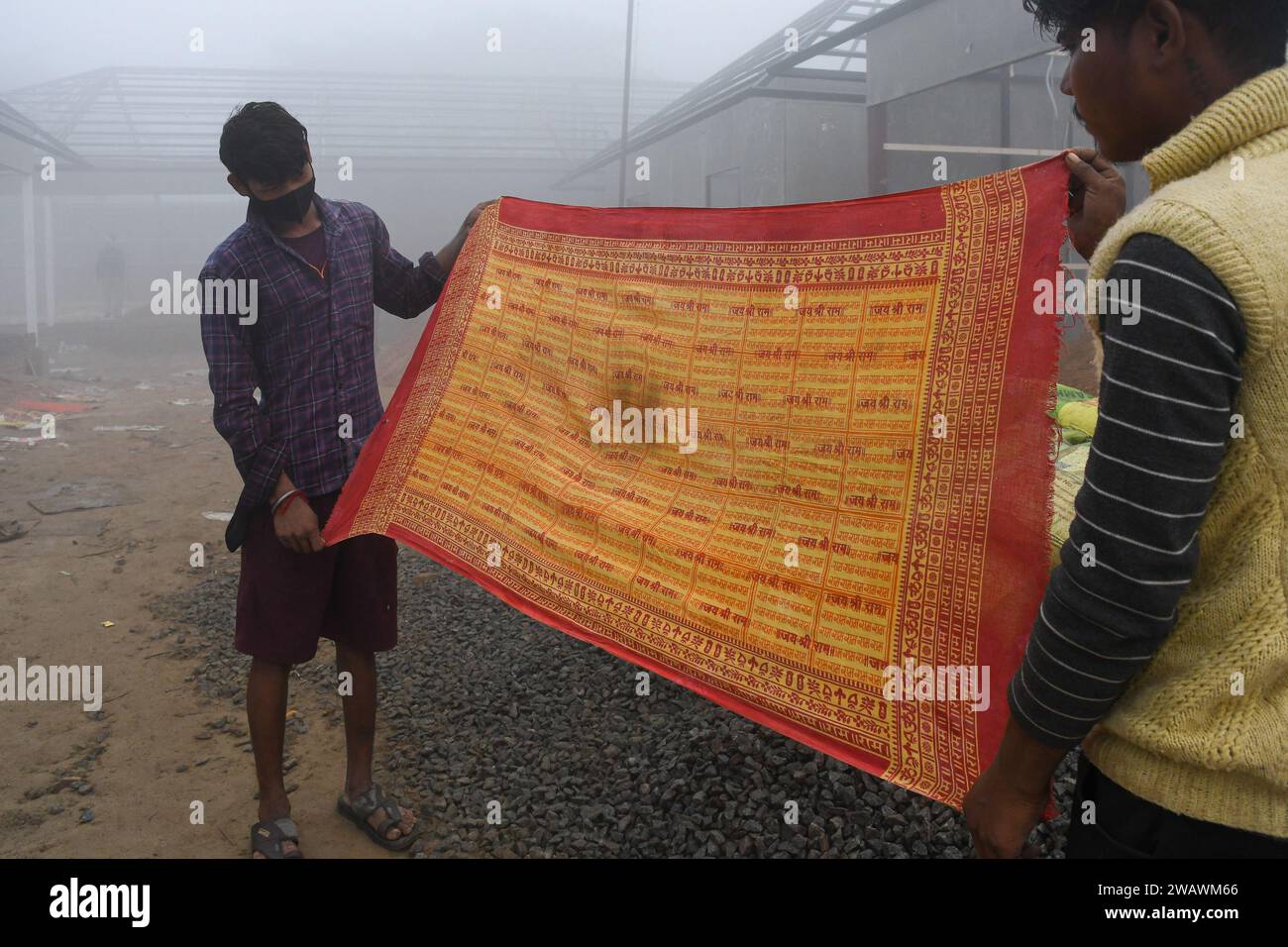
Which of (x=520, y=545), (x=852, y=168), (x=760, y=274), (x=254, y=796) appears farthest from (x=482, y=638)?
(x=852, y=168)

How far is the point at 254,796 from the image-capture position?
3.36 metres

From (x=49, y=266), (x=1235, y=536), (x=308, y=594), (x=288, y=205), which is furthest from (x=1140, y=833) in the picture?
(x=49, y=266)

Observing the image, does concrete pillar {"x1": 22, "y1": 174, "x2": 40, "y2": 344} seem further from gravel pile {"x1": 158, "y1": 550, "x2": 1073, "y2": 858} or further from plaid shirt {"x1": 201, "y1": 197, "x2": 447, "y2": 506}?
plaid shirt {"x1": 201, "y1": 197, "x2": 447, "y2": 506}

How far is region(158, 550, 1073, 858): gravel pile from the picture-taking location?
112 inches

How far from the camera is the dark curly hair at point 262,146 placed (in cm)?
258

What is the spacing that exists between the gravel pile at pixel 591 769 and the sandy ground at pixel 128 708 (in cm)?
28

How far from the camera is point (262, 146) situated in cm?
258

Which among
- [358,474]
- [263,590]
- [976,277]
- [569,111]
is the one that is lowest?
[263,590]

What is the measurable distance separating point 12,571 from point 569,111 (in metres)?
24.4

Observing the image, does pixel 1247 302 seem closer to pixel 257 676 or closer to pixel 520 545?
pixel 520 545

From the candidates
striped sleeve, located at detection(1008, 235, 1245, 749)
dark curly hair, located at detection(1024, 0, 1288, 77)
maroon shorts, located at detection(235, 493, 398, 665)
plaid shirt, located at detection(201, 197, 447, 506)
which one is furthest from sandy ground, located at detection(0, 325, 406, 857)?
dark curly hair, located at detection(1024, 0, 1288, 77)

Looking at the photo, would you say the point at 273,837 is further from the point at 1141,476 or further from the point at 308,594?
the point at 1141,476

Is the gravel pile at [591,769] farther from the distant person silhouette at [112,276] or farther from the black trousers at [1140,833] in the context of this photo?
the distant person silhouette at [112,276]

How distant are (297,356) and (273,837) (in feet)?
5.15
